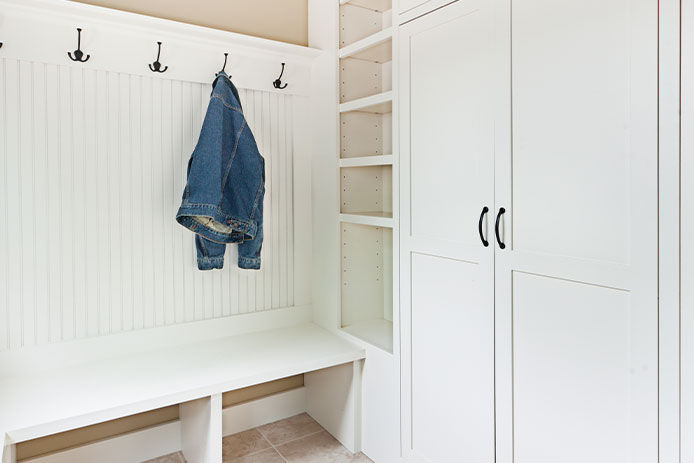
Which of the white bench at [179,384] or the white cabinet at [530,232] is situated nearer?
the white cabinet at [530,232]

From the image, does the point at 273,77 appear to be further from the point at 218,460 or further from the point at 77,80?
the point at 218,460

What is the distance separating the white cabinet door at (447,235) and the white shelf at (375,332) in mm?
208

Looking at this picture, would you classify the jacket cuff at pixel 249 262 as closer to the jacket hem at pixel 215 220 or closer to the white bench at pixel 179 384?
the jacket hem at pixel 215 220

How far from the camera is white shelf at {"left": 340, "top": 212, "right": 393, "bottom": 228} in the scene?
2033 millimetres

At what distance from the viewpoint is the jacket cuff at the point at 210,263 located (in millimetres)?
2166

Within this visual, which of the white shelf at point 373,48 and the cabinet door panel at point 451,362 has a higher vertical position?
the white shelf at point 373,48

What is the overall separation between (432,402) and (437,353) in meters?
0.19

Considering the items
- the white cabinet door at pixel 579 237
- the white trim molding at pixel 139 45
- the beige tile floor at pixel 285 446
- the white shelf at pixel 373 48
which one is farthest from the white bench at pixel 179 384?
the white shelf at pixel 373 48

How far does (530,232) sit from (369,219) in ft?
2.69

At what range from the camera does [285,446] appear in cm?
227

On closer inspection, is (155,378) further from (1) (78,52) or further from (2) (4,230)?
(1) (78,52)

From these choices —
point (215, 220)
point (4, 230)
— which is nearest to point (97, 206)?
point (4, 230)

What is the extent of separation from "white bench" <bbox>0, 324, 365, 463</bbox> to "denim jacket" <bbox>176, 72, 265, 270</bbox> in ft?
1.33

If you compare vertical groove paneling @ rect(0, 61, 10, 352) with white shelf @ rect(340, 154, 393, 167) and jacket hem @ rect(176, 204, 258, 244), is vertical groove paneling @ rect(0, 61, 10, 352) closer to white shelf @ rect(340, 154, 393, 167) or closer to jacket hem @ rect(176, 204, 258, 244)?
jacket hem @ rect(176, 204, 258, 244)
